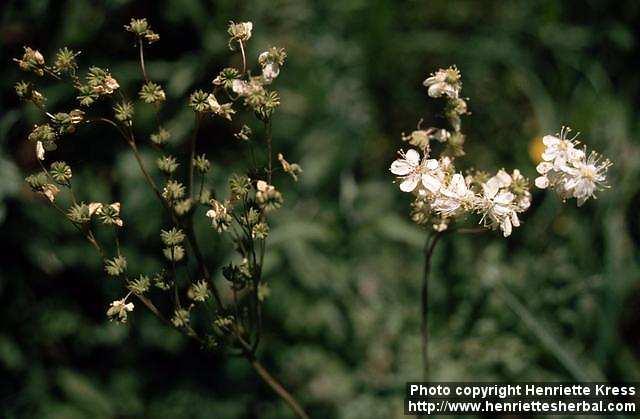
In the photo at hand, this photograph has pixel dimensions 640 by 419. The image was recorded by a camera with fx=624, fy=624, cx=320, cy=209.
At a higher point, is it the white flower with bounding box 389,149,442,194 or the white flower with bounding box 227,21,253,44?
the white flower with bounding box 227,21,253,44

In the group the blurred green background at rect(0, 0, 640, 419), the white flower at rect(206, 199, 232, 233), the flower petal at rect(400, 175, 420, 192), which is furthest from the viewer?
the blurred green background at rect(0, 0, 640, 419)

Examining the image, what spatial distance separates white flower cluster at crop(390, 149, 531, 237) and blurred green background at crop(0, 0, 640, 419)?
833 millimetres

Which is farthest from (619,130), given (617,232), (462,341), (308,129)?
(308,129)

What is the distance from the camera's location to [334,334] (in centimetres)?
261

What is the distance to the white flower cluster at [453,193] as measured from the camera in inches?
54.3

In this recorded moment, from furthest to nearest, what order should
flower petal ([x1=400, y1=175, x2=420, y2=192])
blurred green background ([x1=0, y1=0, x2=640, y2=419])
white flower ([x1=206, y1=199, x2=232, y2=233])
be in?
1. blurred green background ([x1=0, y1=0, x2=640, y2=419])
2. flower petal ([x1=400, y1=175, x2=420, y2=192])
3. white flower ([x1=206, y1=199, x2=232, y2=233])

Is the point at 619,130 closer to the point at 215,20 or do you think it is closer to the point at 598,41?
the point at 598,41

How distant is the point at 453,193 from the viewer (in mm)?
1377

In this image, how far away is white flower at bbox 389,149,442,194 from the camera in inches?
55.1

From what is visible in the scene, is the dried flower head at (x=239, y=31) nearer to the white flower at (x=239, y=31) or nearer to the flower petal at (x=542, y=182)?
the white flower at (x=239, y=31)

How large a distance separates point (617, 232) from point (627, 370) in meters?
0.57

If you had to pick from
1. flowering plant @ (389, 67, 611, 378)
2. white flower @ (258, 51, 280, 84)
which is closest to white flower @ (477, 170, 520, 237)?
flowering plant @ (389, 67, 611, 378)

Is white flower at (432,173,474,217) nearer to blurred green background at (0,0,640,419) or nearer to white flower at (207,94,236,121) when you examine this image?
white flower at (207,94,236,121)

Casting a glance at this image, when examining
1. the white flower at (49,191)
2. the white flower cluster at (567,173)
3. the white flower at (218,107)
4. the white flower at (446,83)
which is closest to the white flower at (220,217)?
the white flower at (218,107)
